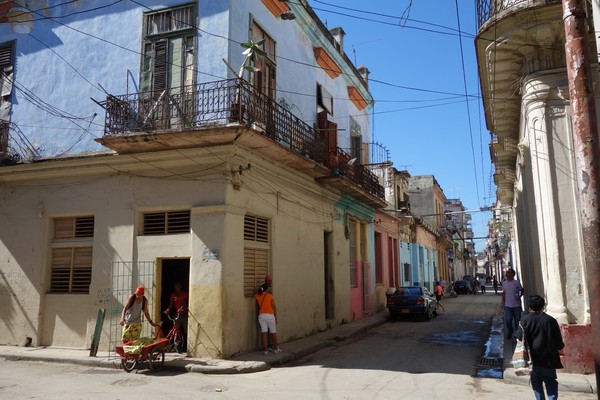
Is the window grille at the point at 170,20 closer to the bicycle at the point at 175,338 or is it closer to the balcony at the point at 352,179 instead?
the balcony at the point at 352,179

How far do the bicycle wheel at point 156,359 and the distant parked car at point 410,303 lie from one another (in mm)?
12113

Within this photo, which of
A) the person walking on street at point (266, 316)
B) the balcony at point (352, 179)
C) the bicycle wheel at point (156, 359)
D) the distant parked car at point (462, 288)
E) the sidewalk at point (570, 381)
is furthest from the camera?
the distant parked car at point (462, 288)

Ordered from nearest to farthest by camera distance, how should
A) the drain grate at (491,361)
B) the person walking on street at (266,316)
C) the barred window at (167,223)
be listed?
the drain grate at (491,361) < the person walking on street at (266,316) < the barred window at (167,223)

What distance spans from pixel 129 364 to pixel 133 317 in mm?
885

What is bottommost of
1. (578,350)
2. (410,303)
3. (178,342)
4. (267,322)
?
(178,342)

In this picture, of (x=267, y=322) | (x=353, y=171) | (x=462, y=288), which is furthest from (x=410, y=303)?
(x=462, y=288)

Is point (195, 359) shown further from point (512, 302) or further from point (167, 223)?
point (512, 302)

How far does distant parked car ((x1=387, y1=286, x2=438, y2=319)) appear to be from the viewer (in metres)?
19.4

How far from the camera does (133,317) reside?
9555 millimetres

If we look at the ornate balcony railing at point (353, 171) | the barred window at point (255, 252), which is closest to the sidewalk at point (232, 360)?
the barred window at point (255, 252)

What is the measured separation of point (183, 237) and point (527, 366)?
707 centimetres

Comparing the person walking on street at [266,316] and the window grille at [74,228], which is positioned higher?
the window grille at [74,228]

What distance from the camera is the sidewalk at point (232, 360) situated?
7559mm

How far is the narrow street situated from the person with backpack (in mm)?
695
